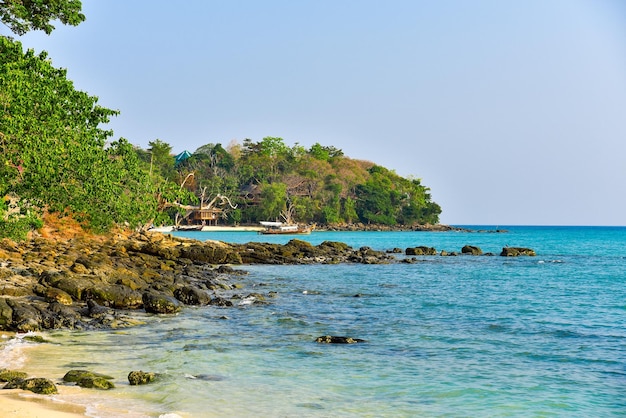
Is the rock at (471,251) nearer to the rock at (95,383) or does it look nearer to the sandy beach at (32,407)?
the rock at (95,383)

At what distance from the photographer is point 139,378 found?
898 centimetres

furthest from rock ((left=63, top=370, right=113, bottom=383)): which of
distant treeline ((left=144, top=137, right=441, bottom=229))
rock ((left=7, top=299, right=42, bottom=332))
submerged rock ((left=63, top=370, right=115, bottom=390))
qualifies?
distant treeline ((left=144, top=137, right=441, bottom=229))

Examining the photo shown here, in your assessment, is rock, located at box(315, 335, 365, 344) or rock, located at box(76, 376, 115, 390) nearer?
rock, located at box(76, 376, 115, 390)

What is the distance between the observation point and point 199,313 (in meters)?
16.4

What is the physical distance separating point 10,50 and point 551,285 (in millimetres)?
22255

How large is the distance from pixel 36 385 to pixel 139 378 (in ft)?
4.60

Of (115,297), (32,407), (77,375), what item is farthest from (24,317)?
(32,407)

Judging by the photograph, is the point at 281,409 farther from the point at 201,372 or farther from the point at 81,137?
the point at 81,137

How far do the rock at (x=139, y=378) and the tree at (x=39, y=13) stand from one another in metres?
13.1

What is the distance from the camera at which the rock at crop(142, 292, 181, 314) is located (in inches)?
626

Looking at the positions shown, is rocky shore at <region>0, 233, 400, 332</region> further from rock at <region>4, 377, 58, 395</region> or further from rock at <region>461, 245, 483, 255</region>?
rock at <region>461, 245, 483, 255</region>

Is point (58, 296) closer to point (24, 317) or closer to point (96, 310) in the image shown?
point (96, 310)

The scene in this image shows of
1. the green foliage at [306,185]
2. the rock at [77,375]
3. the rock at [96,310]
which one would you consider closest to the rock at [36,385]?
the rock at [77,375]

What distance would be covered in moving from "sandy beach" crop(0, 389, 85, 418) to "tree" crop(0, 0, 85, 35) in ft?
44.6
